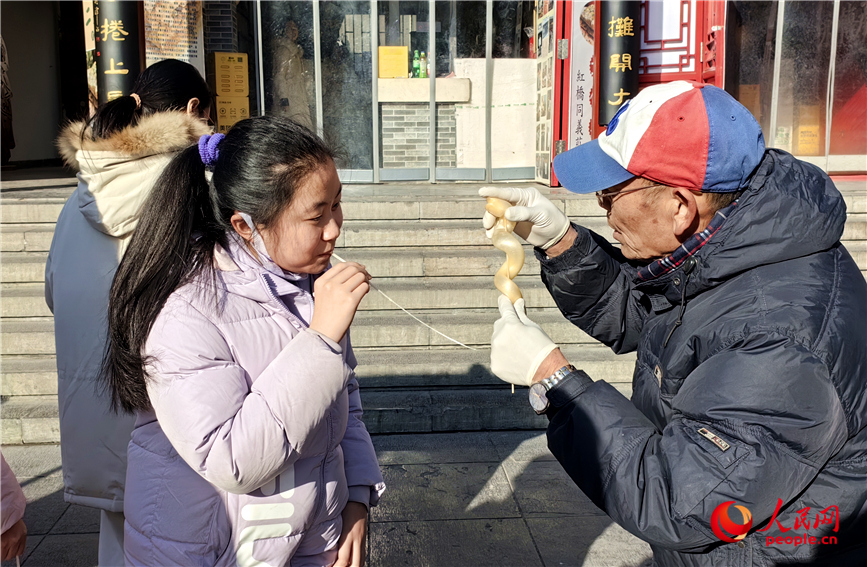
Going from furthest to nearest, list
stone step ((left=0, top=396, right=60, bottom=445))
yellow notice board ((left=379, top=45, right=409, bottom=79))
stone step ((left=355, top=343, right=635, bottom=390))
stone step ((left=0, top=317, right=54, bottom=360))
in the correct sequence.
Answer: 1. yellow notice board ((left=379, top=45, right=409, bottom=79))
2. stone step ((left=0, top=317, right=54, bottom=360))
3. stone step ((left=355, top=343, right=635, bottom=390))
4. stone step ((left=0, top=396, right=60, bottom=445))

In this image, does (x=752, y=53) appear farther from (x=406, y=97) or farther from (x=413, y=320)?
(x=413, y=320)

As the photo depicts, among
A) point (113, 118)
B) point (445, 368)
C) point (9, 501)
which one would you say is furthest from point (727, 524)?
point (445, 368)

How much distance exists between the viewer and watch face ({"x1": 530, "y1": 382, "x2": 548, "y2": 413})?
160cm

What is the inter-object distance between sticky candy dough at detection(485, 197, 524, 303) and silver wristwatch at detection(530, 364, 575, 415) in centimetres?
57

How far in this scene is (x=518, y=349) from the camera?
1.77 m

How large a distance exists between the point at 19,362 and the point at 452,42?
660 centimetres

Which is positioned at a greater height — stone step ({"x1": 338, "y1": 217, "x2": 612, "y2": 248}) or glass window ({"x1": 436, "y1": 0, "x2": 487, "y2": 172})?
glass window ({"x1": 436, "y1": 0, "x2": 487, "y2": 172})

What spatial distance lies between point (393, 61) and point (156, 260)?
8102mm

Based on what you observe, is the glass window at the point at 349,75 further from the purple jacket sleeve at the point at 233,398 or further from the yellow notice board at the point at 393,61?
the purple jacket sleeve at the point at 233,398

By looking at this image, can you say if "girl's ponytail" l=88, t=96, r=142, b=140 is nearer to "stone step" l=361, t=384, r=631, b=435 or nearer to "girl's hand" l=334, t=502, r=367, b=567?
"girl's hand" l=334, t=502, r=367, b=567

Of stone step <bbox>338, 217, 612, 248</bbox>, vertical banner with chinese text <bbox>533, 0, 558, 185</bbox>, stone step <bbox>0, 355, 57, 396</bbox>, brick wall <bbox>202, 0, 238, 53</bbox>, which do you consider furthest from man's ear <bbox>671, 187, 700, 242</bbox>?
brick wall <bbox>202, 0, 238, 53</bbox>

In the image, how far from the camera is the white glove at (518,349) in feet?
Result: 5.63

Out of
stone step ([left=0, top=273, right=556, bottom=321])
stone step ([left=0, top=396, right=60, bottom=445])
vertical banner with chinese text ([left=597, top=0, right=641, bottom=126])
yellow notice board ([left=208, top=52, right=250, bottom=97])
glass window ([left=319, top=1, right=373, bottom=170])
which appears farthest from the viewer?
glass window ([left=319, top=1, right=373, bottom=170])

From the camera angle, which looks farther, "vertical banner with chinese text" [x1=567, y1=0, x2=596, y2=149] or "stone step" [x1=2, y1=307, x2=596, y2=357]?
"vertical banner with chinese text" [x1=567, y1=0, x2=596, y2=149]
